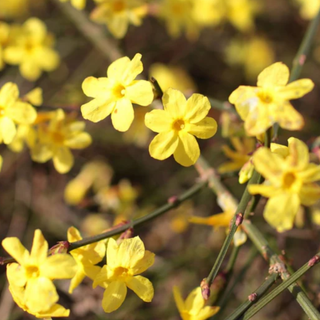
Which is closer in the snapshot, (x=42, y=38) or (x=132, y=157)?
(x=42, y=38)

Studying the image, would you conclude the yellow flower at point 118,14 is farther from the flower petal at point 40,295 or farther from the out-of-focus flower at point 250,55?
the out-of-focus flower at point 250,55

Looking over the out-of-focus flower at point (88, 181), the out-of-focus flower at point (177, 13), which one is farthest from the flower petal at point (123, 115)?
the out-of-focus flower at point (88, 181)

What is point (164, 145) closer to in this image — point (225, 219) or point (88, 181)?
point (225, 219)

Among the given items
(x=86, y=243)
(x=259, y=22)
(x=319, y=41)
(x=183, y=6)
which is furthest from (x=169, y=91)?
(x=259, y=22)

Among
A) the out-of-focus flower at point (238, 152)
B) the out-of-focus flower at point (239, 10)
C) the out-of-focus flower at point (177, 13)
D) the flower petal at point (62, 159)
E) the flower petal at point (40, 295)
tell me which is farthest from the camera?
the out-of-focus flower at point (239, 10)

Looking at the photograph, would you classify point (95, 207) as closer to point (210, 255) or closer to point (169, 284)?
point (169, 284)

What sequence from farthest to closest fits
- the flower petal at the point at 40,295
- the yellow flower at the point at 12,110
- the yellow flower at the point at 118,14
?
the yellow flower at the point at 118,14 → the yellow flower at the point at 12,110 → the flower petal at the point at 40,295

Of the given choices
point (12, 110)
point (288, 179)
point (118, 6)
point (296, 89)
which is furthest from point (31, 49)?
point (288, 179)
